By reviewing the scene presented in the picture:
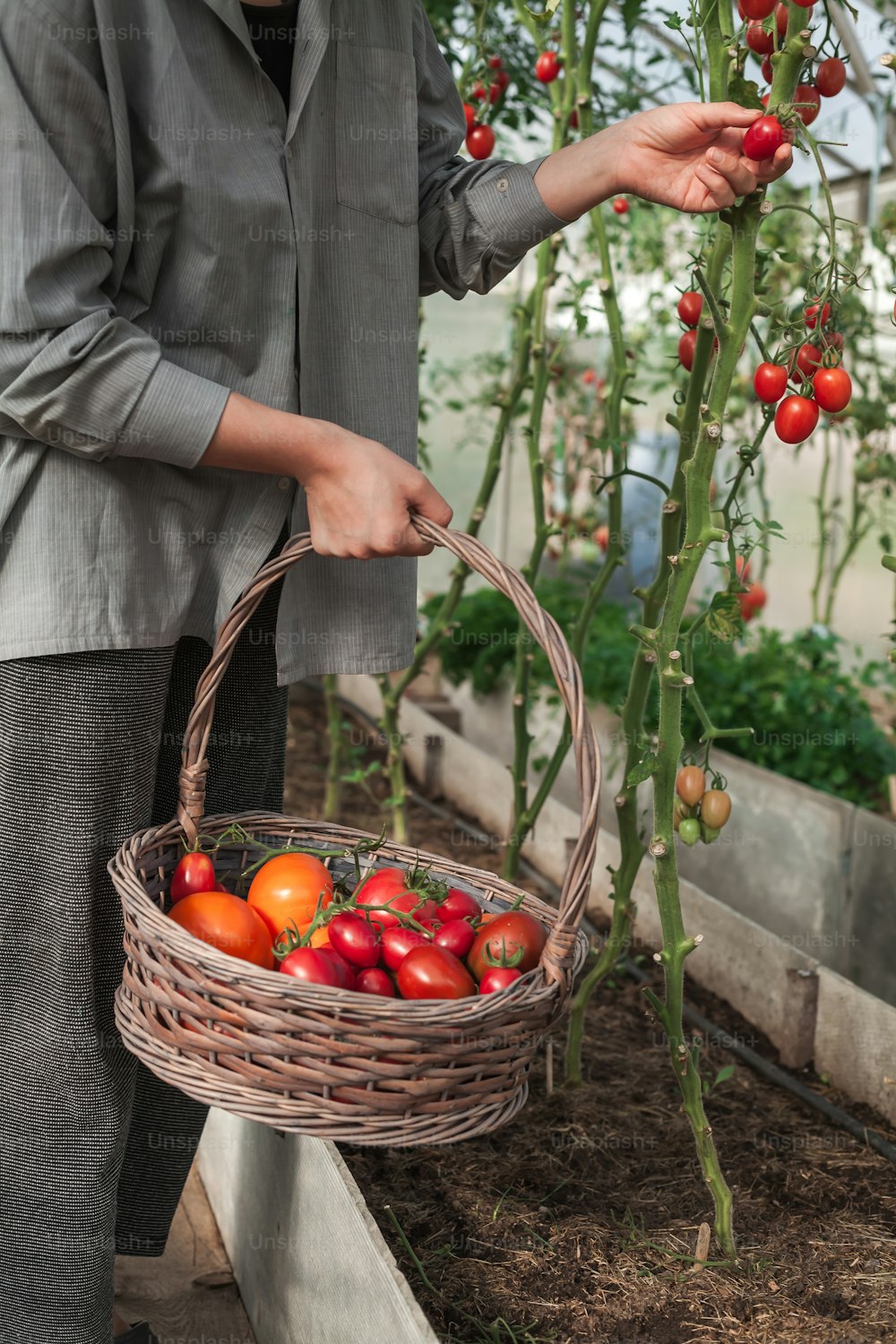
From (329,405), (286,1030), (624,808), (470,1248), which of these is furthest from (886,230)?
(286,1030)

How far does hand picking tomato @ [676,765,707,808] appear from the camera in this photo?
144 centimetres

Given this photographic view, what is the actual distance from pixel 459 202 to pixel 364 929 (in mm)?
811

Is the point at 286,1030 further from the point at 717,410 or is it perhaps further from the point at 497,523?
the point at 497,523

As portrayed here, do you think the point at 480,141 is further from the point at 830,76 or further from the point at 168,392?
→ the point at 168,392

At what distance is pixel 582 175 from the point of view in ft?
4.29

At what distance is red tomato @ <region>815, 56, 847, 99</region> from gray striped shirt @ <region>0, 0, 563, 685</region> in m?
0.32

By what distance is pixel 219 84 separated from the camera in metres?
1.21

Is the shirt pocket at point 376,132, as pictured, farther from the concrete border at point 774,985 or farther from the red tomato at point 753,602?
the red tomato at point 753,602

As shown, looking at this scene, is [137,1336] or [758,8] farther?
[137,1336]

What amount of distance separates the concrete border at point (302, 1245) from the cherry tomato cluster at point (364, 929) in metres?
0.31

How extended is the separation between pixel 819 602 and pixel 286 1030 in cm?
521

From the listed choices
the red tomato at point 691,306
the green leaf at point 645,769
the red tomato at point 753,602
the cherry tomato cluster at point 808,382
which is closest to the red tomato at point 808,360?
the cherry tomato cluster at point 808,382

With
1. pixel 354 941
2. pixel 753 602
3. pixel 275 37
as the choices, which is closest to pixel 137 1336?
pixel 354 941

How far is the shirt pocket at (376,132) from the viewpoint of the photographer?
1.32 m
